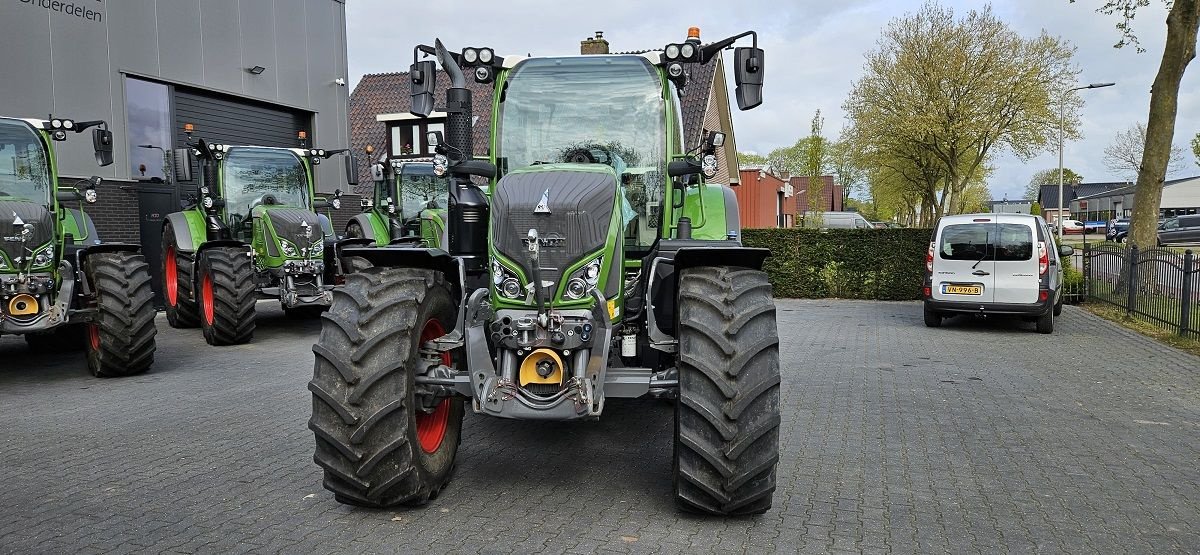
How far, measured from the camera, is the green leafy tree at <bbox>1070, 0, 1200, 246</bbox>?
1536cm

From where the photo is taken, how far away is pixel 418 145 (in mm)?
28703

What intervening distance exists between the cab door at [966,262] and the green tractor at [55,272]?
403 inches

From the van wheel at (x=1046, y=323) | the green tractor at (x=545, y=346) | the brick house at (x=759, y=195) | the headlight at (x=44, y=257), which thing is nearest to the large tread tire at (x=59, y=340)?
the headlight at (x=44, y=257)

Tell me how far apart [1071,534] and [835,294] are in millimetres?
15094

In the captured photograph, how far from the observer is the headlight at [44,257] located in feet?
26.5

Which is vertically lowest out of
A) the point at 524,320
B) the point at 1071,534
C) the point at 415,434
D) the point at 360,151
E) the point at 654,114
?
the point at 1071,534

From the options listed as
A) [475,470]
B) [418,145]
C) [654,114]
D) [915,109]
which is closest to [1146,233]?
[915,109]

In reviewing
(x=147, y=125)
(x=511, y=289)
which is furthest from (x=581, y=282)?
(x=147, y=125)

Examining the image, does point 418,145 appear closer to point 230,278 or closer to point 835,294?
point 835,294

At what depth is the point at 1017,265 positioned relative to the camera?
39.7 feet

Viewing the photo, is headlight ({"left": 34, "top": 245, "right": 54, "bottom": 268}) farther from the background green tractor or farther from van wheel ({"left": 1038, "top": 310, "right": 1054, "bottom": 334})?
van wheel ({"left": 1038, "top": 310, "right": 1054, "bottom": 334})

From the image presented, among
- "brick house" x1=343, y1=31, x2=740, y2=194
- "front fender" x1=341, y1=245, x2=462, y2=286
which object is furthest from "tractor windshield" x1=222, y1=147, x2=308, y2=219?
"brick house" x1=343, y1=31, x2=740, y2=194

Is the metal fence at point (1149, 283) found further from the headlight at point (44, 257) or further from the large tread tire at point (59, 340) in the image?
the large tread tire at point (59, 340)

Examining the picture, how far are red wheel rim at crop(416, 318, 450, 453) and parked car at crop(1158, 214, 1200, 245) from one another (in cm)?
4380
